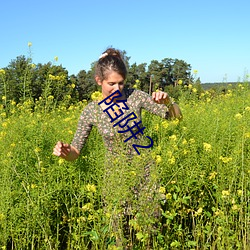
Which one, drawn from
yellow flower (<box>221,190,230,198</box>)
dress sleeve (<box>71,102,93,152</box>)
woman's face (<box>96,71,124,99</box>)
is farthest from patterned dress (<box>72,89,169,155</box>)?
yellow flower (<box>221,190,230,198</box>)

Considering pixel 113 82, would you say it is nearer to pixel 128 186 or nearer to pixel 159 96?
pixel 159 96

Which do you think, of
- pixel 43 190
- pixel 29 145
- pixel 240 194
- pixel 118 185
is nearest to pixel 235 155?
pixel 240 194

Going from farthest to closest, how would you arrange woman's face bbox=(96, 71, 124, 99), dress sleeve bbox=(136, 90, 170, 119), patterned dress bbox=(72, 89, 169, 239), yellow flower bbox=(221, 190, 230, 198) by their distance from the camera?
dress sleeve bbox=(136, 90, 170, 119) → woman's face bbox=(96, 71, 124, 99) → yellow flower bbox=(221, 190, 230, 198) → patterned dress bbox=(72, 89, 169, 239)

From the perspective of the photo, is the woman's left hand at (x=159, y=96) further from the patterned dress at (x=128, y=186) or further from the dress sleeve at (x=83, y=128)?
the dress sleeve at (x=83, y=128)

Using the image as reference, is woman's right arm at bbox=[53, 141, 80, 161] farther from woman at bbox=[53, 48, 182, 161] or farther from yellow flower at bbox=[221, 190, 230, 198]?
yellow flower at bbox=[221, 190, 230, 198]

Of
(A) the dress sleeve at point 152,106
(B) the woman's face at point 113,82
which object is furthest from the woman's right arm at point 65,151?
(A) the dress sleeve at point 152,106

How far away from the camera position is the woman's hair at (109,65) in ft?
7.24

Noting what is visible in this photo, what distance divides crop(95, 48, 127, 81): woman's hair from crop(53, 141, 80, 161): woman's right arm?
472 mm

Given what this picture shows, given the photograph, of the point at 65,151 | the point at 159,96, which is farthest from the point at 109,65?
Answer: the point at 65,151

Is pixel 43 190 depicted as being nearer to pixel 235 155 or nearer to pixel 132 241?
pixel 132 241

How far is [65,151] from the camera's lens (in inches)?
81.9

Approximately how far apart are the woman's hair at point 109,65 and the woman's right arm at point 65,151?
0.47m

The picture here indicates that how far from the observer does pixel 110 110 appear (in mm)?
2299

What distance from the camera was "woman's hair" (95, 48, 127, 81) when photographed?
2207mm
